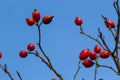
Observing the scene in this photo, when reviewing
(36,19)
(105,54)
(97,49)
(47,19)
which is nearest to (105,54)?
(105,54)

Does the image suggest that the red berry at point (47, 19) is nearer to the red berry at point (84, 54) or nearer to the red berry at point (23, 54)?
the red berry at point (84, 54)

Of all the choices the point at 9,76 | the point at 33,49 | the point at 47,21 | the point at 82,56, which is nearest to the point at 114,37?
the point at 82,56

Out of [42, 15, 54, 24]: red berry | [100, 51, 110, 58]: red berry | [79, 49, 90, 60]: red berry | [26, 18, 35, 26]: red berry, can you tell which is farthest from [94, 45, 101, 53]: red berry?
[26, 18, 35, 26]: red berry

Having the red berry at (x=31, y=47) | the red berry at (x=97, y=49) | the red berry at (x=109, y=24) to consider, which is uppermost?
the red berry at (x=109, y=24)

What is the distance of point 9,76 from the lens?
17.5ft

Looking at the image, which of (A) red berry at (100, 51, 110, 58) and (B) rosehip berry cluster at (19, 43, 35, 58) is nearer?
(A) red berry at (100, 51, 110, 58)

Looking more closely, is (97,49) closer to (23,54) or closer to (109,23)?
(109,23)

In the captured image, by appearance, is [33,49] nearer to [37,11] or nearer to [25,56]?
[25,56]

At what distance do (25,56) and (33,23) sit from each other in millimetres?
729

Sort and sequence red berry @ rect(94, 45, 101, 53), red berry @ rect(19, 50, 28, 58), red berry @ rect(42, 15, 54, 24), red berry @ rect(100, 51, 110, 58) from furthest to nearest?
red berry @ rect(19, 50, 28, 58) → red berry @ rect(94, 45, 101, 53) → red berry @ rect(100, 51, 110, 58) → red berry @ rect(42, 15, 54, 24)

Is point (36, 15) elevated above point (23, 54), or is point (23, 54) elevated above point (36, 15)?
point (36, 15)

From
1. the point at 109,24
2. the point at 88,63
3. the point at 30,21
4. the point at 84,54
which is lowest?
the point at 88,63

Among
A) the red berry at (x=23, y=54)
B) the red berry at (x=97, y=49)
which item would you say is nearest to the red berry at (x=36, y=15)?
the red berry at (x=23, y=54)

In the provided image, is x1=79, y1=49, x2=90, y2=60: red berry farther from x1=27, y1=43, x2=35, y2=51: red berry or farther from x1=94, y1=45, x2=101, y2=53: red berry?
x1=27, y1=43, x2=35, y2=51: red berry
